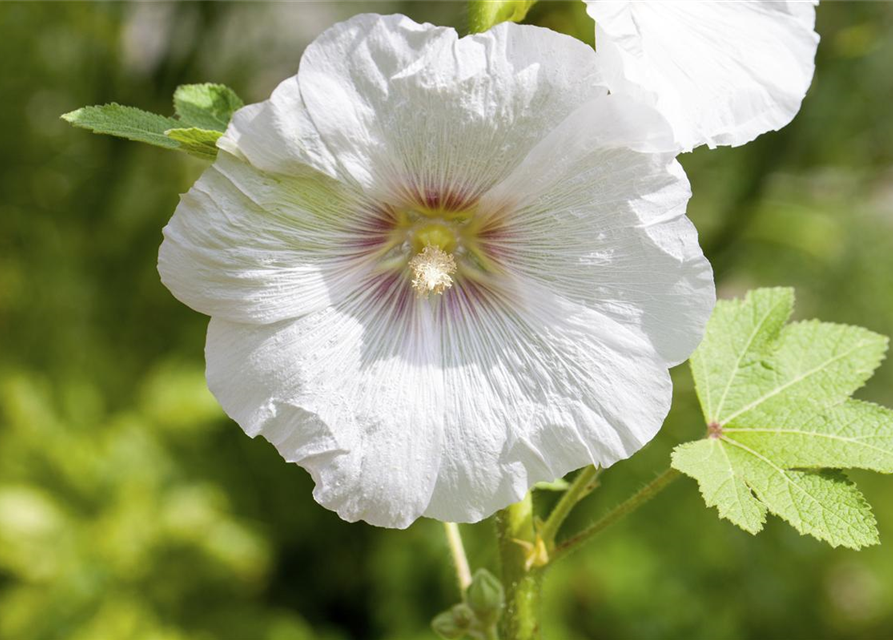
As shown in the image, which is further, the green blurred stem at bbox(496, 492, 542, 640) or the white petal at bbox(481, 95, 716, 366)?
the green blurred stem at bbox(496, 492, 542, 640)

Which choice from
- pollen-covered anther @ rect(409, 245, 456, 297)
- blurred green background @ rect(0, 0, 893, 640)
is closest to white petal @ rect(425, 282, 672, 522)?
pollen-covered anther @ rect(409, 245, 456, 297)

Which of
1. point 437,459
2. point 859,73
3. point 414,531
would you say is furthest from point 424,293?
point 859,73

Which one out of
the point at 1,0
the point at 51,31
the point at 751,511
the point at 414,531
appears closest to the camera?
the point at 751,511

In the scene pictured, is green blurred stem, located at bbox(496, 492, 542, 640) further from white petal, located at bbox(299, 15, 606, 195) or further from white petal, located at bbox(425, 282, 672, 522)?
white petal, located at bbox(299, 15, 606, 195)

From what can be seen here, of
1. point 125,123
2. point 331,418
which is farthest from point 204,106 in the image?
point 331,418

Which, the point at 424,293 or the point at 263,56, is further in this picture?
the point at 263,56

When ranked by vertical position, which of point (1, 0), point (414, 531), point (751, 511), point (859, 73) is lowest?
point (414, 531)

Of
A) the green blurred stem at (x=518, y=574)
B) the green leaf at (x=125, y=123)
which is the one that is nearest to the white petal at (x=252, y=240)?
the green leaf at (x=125, y=123)

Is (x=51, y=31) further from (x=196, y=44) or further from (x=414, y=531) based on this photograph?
(x=414, y=531)
